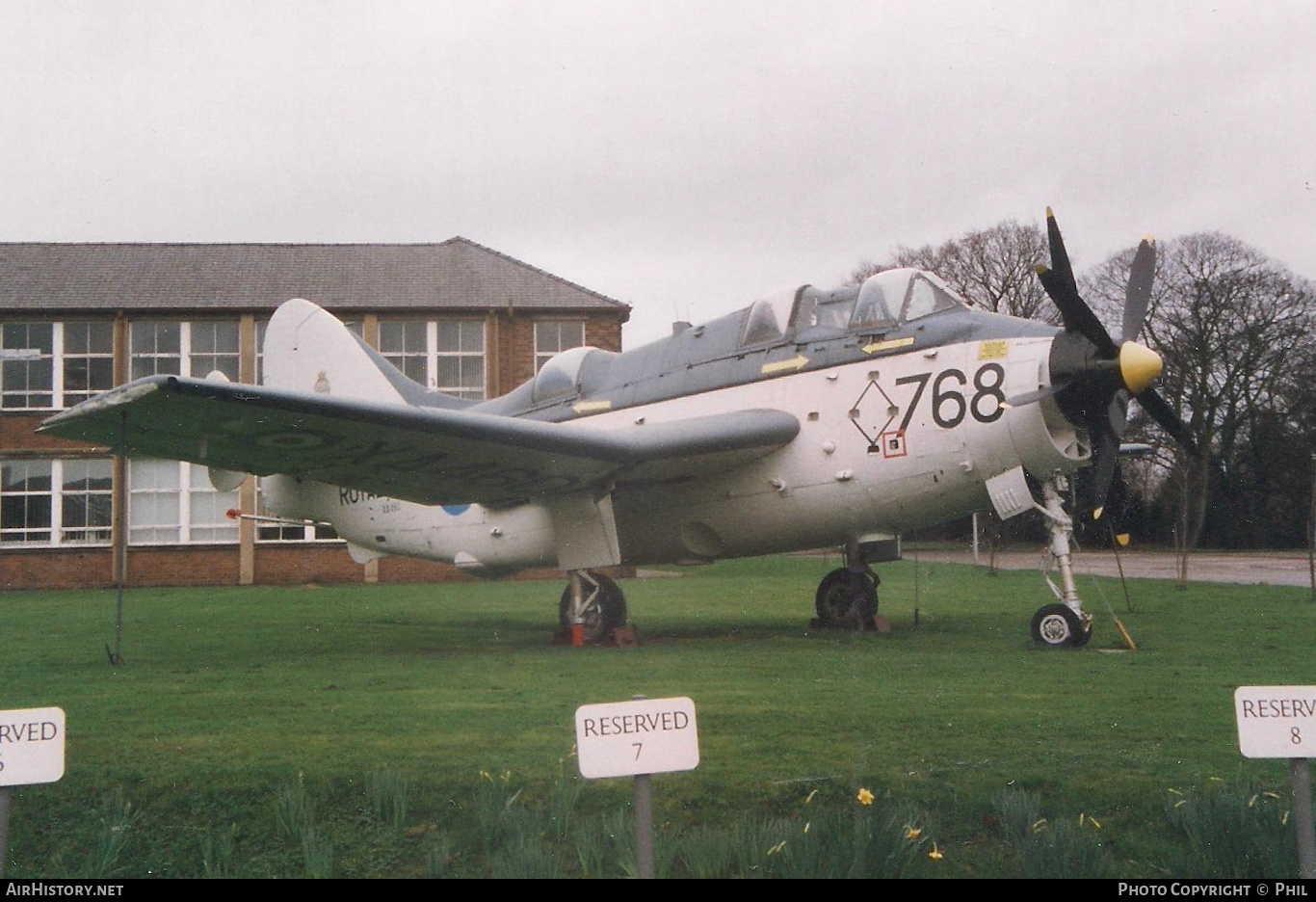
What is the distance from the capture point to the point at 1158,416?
12250 millimetres

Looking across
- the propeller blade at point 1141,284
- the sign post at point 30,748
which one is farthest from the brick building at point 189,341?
the sign post at point 30,748

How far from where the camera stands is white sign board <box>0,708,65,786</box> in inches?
160

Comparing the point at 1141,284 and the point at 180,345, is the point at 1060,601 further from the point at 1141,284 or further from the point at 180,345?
the point at 180,345

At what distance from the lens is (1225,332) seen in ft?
75.8

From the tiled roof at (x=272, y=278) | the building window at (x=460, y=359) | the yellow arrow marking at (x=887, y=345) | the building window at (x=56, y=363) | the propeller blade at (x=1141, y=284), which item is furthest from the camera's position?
the building window at (x=460, y=359)

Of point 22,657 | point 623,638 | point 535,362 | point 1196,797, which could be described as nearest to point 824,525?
point 623,638

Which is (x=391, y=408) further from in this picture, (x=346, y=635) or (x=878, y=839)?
(x=878, y=839)

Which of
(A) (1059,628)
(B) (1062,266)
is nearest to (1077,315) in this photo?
(B) (1062,266)

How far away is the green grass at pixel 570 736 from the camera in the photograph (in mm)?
5121

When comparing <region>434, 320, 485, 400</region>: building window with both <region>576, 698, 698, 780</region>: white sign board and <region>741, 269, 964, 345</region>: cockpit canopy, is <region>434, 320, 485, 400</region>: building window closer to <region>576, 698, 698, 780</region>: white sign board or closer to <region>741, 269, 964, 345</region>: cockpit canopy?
<region>741, 269, 964, 345</region>: cockpit canopy

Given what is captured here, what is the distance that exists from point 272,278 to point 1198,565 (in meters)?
22.0

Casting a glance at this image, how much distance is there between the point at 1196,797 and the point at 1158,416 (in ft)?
25.7

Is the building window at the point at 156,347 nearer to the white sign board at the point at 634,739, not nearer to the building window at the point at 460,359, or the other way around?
the building window at the point at 460,359

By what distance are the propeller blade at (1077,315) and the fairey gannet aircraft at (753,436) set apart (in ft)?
0.07
